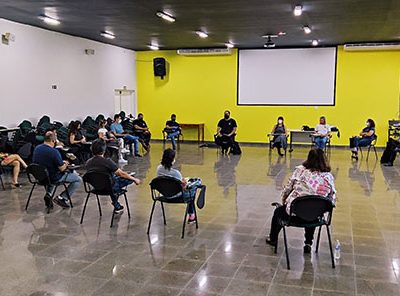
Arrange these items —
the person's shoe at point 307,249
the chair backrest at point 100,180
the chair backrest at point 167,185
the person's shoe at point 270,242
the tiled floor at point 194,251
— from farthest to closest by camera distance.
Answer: the chair backrest at point 100,180 < the chair backrest at point 167,185 < the person's shoe at point 270,242 < the person's shoe at point 307,249 < the tiled floor at point 194,251

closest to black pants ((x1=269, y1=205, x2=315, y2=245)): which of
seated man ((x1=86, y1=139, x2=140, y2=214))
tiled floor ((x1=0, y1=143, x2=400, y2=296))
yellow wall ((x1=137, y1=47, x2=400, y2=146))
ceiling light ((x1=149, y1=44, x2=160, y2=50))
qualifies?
tiled floor ((x1=0, y1=143, x2=400, y2=296))

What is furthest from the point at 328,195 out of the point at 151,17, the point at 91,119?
the point at 91,119

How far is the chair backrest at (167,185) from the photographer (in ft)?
15.3

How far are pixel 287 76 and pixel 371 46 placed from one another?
2.58 metres

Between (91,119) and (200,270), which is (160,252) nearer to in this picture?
(200,270)

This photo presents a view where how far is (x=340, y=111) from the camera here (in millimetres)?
13258

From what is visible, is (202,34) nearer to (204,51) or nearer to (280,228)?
(204,51)

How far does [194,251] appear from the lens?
4367 millimetres

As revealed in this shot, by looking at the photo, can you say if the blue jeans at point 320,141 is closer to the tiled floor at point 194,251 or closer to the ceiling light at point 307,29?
the ceiling light at point 307,29

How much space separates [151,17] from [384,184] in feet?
17.7

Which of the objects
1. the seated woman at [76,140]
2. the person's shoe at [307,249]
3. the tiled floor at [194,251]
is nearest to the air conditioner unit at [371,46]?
the tiled floor at [194,251]

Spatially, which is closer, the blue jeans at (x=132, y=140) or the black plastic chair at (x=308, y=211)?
the black plastic chair at (x=308, y=211)

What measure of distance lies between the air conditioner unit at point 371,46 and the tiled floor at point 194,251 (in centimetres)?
667

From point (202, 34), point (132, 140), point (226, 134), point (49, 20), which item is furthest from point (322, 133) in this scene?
point (49, 20)
